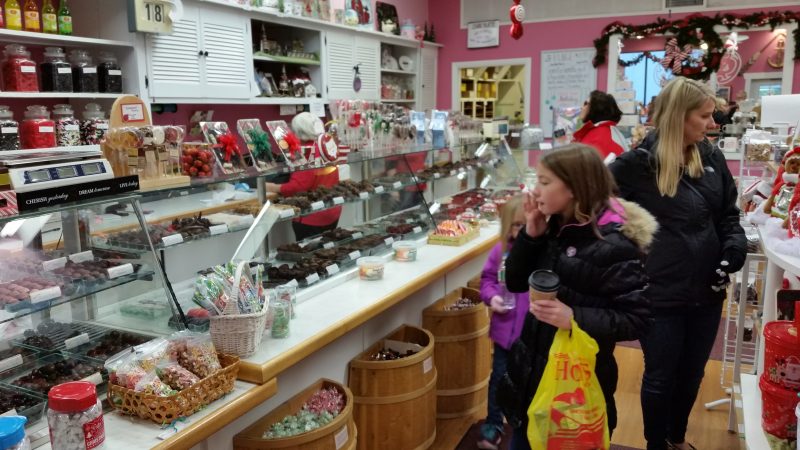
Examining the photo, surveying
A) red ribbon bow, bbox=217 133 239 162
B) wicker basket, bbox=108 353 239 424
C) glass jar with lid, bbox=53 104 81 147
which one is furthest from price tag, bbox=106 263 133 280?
glass jar with lid, bbox=53 104 81 147

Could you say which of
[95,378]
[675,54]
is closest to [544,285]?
[95,378]

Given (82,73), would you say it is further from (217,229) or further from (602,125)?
(602,125)

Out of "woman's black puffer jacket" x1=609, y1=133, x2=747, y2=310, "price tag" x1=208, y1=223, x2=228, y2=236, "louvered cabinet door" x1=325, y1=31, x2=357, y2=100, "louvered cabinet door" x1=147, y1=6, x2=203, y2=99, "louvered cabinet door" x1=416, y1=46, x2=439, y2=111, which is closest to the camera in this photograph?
"woman's black puffer jacket" x1=609, y1=133, x2=747, y2=310

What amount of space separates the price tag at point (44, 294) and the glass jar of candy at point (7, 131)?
2.55 meters

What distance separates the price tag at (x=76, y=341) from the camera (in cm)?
216

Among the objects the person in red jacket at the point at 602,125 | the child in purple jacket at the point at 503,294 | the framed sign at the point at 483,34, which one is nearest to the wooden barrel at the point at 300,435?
the child in purple jacket at the point at 503,294

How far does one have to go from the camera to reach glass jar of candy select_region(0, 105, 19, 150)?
3990mm

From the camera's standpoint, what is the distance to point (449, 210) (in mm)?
4656

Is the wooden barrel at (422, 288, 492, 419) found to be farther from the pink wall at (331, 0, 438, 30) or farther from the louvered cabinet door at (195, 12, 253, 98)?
the pink wall at (331, 0, 438, 30)

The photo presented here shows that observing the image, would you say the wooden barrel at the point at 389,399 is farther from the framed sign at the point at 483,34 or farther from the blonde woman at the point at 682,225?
the framed sign at the point at 483,34

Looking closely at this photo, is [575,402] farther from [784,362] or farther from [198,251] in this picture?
[198,251]

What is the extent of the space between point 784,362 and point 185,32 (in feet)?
16.4

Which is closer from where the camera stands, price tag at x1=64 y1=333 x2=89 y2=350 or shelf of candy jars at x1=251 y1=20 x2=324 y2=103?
price tag at x1=64 y1=333 x2=89 y2=350

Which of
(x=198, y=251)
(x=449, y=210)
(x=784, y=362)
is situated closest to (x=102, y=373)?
(x=198, y=251)
